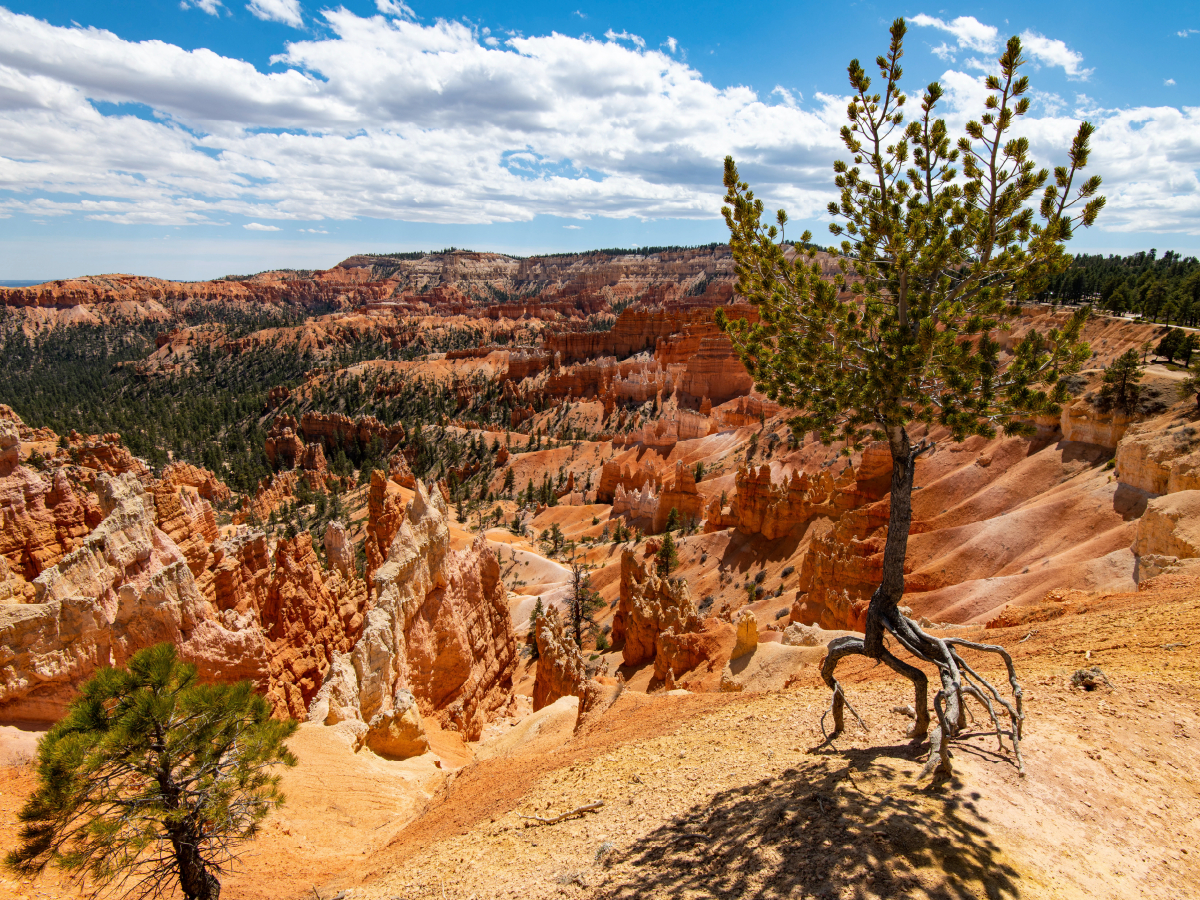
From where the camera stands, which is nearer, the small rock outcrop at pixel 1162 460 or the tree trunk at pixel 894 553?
the tree trunk at pixel 894 553

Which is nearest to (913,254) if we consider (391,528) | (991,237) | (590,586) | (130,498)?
(991,237)

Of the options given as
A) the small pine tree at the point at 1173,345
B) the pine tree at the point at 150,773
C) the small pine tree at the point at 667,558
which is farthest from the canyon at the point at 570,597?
the small pine tree at the point at 1173,345

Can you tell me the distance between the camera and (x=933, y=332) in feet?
21.2

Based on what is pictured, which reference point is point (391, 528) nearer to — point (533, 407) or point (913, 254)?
point (913, 254)

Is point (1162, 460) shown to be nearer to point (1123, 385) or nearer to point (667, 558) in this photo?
point (1123, 385)

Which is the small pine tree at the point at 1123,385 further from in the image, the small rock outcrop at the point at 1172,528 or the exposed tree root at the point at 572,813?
the exposed tree root at the point at 572,813

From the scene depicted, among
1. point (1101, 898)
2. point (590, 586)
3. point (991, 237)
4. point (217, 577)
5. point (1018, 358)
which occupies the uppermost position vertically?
point (991, 237)

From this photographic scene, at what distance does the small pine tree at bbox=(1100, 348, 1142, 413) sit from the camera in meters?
26.8

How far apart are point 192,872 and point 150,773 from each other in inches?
54.0

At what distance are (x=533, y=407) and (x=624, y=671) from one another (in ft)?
280

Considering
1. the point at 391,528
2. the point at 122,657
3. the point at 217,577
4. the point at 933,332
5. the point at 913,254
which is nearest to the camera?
the point at 933,332

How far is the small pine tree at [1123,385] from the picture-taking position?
88.0 feet

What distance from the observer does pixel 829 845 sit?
216 inches

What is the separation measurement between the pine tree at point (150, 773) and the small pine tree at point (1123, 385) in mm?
34303
